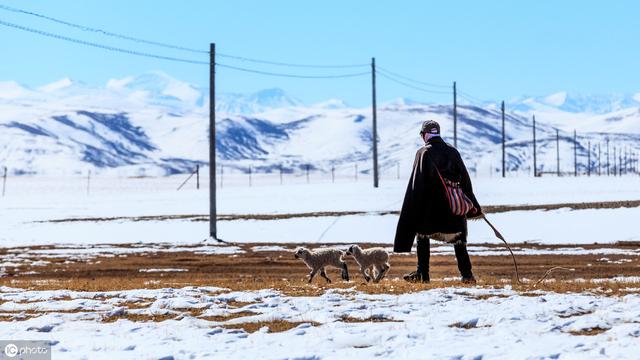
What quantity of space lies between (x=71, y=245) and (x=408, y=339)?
1064 inches

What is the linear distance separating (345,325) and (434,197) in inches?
149

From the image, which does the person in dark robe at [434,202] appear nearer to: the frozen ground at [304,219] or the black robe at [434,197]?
the black robe at [434,197]

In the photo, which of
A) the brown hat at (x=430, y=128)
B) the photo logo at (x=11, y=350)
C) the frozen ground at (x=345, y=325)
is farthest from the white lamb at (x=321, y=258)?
the photo logo at (x=11, y=350)

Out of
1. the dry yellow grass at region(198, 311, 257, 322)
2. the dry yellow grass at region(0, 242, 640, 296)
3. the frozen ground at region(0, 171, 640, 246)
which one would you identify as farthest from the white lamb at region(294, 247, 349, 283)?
the frozen ground at region(0, 171, 640, 246)

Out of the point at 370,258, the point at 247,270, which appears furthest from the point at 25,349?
the point at 247,270

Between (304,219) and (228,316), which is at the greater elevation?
(304,219)

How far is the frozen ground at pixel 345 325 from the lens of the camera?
781cm

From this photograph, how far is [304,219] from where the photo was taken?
39.4 metres

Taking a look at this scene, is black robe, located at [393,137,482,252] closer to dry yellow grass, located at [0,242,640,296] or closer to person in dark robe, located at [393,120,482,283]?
person in dark robe, located at [393,120,482,283]

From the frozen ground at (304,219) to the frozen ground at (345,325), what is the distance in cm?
2145

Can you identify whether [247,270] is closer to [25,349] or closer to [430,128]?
[430,128]

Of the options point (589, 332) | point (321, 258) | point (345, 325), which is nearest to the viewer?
point (589, 332)

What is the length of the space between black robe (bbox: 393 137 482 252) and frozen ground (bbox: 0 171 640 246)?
19599mm

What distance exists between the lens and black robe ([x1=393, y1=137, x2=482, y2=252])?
40.3 ft
